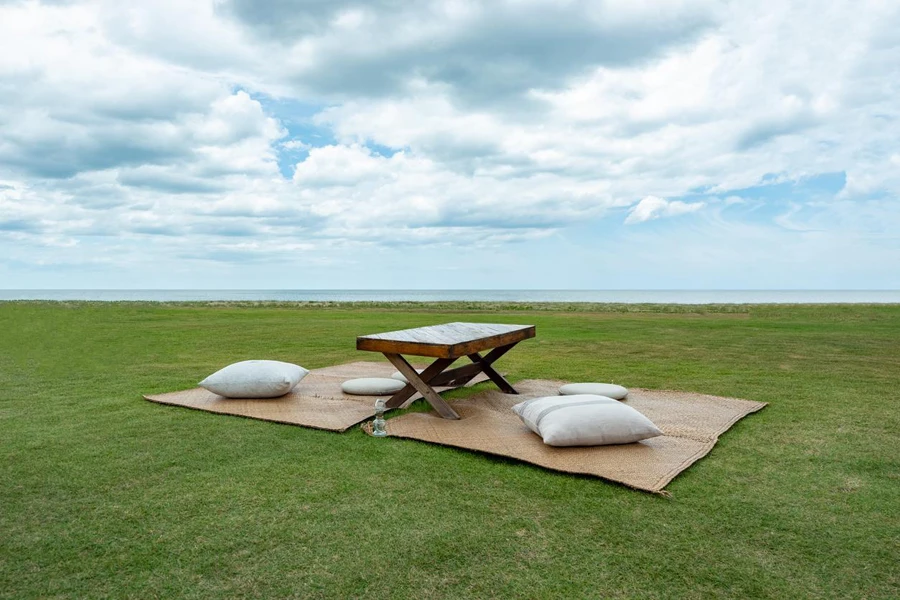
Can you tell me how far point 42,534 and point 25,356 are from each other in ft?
25.4

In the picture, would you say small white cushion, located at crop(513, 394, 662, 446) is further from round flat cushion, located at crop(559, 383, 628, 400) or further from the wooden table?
round flat cushion, located at crop(559, 383, 628, 400)

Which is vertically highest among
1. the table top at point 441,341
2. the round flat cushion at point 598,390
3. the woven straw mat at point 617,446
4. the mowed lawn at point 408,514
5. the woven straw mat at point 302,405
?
the table top at point 441,341

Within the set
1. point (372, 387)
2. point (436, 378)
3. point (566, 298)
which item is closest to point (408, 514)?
point (436, 378)

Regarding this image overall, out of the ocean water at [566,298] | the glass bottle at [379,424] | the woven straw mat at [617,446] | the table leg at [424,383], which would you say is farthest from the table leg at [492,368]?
the ocean water at [566,298]

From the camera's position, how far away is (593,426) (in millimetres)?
3926

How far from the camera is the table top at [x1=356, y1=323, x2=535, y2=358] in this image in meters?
4.41

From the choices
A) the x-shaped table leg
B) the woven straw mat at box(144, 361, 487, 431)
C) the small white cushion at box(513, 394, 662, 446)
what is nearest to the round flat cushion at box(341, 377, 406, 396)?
the woven straw mat at box(144, 361, 487, 431)

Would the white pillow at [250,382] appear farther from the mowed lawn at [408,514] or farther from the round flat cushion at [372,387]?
the round flat cushion at [372,387]

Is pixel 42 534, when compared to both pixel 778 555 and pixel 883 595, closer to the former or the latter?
pixel 778 555

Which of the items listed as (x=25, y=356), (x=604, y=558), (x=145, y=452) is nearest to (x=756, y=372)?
(x=604, y=558)

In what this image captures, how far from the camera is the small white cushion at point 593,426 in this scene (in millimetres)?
3893

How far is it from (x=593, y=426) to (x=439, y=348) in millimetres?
1260

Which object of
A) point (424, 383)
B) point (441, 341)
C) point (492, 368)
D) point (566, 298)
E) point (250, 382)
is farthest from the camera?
point (566, 298)

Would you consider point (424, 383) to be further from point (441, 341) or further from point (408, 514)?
point (408, 514)
